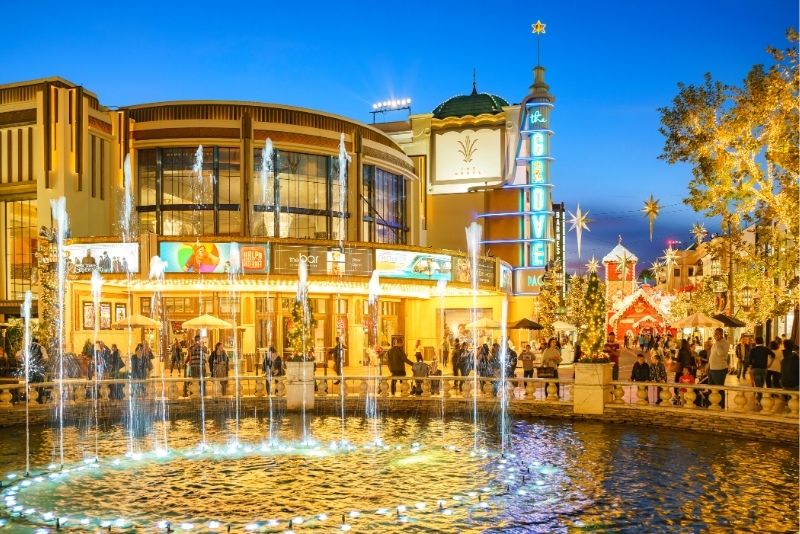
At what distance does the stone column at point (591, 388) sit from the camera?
20.1 m

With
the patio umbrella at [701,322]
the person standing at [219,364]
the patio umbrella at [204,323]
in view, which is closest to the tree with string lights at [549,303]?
the patio umbrella at [701,322]

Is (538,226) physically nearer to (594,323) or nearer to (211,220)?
(211,220)

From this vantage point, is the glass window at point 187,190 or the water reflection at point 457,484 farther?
the glass window at point 187,190

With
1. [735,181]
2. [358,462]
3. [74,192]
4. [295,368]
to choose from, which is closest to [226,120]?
[74,192]

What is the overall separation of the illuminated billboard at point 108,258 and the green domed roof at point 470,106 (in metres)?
33.8

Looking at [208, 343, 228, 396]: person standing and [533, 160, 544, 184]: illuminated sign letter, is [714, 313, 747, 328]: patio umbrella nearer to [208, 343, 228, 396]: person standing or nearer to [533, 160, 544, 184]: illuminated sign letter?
[208, 343, 228, 396]: person standing

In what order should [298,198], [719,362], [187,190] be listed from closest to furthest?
→ [719,362] → [187,190] → [298,198]

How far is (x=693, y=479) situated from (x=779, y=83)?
12336 mm

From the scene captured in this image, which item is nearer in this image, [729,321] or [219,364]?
[219,364]

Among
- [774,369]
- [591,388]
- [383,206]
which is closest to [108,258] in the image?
[383,206]

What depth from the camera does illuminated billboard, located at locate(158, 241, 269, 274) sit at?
1307 inches

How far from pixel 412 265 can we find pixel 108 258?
44.8ft

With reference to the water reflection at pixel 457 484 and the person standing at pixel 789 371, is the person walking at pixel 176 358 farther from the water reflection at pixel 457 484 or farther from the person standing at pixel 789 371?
the person standing at pixel 789 371

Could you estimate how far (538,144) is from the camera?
55812 millimetres
